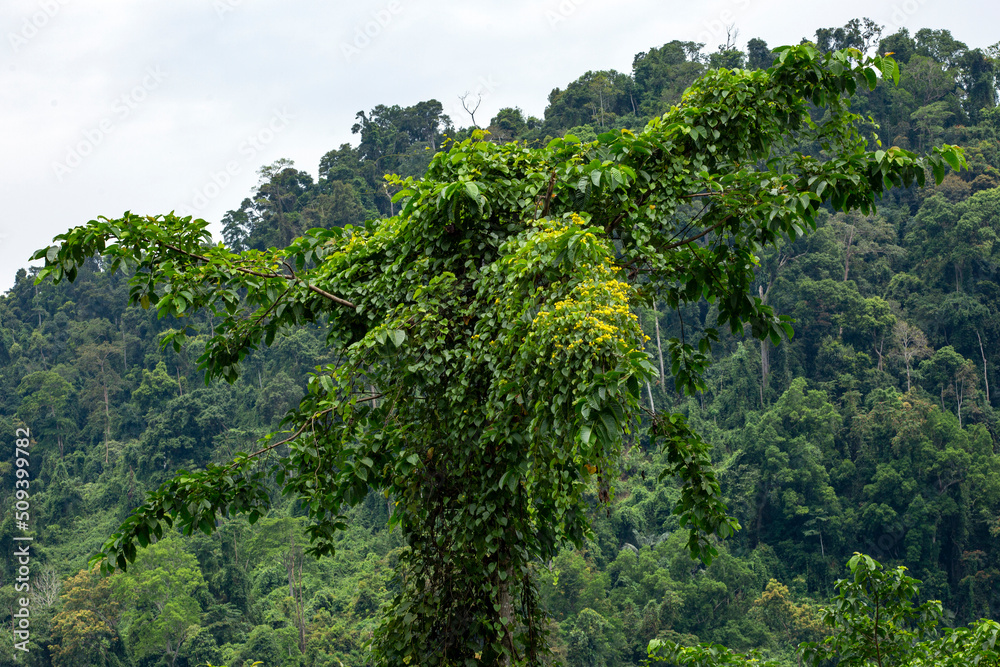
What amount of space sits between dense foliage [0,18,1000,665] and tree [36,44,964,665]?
45.6 feet

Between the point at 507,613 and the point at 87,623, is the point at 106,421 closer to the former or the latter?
the point at 87,623

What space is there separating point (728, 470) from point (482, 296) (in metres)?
23.5

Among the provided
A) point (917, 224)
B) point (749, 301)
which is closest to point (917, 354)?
point (917, 224)

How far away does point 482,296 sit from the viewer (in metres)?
3.18

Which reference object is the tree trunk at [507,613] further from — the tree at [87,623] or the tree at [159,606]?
the tree at [159,606]

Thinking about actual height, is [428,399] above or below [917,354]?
above

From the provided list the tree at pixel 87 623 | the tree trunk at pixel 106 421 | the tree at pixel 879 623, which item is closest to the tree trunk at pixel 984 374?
the tree at pixel 87 623

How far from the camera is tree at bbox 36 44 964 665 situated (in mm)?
3062

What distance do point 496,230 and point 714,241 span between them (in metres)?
0.83

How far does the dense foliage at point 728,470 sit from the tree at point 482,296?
13.9 meters

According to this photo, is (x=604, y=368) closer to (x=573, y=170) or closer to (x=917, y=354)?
(x=573, y=170)

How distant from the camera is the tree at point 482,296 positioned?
306 cm

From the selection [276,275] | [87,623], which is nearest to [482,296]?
[276,275]

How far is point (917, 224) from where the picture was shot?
29.2 meters
